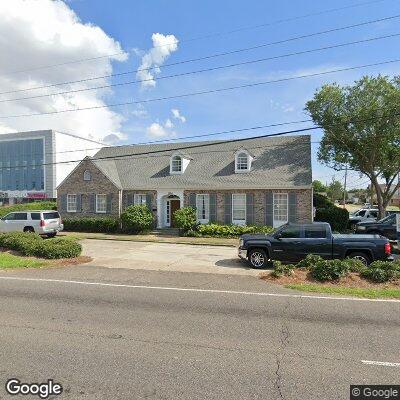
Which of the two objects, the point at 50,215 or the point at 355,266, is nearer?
the point at 355,266

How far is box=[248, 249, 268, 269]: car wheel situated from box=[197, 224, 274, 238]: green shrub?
9.65 metres

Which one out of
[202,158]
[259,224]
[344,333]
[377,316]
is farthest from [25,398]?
[202,158]

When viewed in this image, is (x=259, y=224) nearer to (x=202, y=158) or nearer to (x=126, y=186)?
(x=202, y=158)

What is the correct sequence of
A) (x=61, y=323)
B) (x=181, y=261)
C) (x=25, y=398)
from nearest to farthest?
1. (x=25, y=398)
2. (x=61, y=323)
3. (x=181, y=261)

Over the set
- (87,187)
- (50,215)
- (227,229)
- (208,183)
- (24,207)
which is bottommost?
(227,229)

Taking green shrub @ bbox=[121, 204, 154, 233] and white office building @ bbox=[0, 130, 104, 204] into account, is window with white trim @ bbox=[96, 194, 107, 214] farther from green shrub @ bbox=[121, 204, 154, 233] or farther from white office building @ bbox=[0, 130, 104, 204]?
white office building @ bbox=[0, 130, 104, 204]

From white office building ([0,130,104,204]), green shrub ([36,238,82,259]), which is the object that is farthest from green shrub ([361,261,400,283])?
white office building ([0,130,104,204])

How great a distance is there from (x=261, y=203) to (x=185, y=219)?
5268 millimetres

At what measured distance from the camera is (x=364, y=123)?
1011 inches

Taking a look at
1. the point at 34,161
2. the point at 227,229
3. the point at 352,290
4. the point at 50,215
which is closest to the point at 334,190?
the point at 34,161

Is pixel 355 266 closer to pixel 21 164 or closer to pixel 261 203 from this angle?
pixel 261 203

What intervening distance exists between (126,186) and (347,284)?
813 inches

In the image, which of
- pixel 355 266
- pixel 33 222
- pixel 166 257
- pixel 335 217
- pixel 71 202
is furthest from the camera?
pixel 71 202

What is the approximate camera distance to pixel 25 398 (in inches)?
168
